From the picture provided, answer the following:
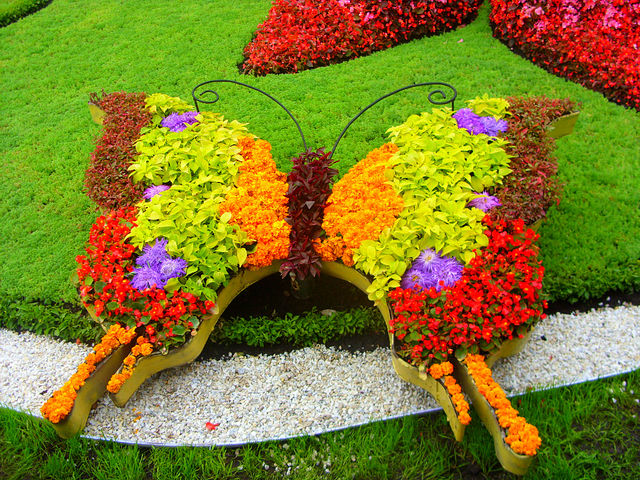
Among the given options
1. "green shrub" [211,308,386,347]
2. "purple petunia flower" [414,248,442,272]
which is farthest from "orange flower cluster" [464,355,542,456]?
"green shrub" [211,308,386,347]

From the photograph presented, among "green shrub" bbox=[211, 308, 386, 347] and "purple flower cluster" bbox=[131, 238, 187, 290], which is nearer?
"purple flower cluster" bbox=[131, 238, 187, 290]

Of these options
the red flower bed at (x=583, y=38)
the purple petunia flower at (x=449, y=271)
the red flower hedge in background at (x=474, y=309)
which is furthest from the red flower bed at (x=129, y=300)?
the red flower bed at (x=583, y=38)

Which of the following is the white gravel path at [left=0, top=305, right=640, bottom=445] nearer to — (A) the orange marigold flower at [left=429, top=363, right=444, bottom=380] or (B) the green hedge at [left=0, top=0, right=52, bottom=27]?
(A) the orange marigold flower at [left=429, top=363, right=444, bottom=380]

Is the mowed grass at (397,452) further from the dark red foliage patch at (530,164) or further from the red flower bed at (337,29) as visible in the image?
the red flower bed at (337,29)

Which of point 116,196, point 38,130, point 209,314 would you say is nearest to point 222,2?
point 38,130

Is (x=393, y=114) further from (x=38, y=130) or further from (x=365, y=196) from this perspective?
(x=38, y=130)

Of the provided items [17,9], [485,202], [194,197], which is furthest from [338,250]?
[17,9]

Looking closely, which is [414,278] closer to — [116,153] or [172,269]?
[172,269]
